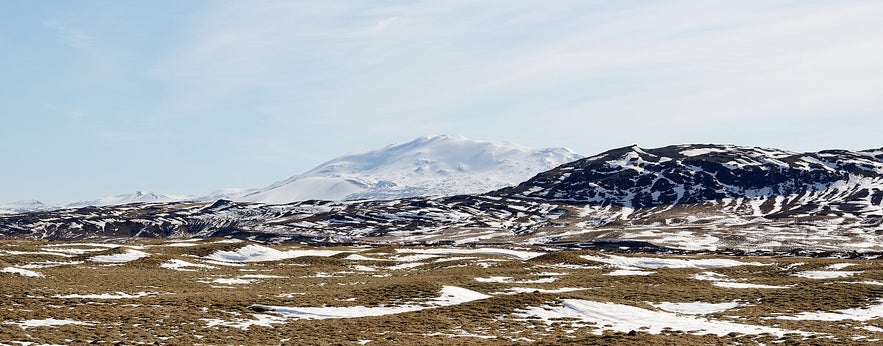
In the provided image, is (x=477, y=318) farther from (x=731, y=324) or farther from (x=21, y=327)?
(x=21, y=327)

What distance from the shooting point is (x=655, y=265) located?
73.8m

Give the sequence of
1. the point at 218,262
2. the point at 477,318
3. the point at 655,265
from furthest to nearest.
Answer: the point at 655,265 < the point at 218,262 < the point at 477,318

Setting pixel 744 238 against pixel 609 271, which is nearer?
pixel 609 271

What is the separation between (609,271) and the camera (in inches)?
2517

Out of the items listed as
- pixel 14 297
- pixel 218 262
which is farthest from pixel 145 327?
pixel 218 262

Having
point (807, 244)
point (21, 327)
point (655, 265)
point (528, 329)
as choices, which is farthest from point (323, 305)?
point (807, 244)

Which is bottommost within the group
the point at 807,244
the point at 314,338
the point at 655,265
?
the point at 807,244

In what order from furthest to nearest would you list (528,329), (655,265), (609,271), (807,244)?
(807,244) → (655,265) → (609,271) → (528,329)

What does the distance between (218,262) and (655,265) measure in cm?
4542

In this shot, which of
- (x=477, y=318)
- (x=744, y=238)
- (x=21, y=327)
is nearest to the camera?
(x=21, y=327)

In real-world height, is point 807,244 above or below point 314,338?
below

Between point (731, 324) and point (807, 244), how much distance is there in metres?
142

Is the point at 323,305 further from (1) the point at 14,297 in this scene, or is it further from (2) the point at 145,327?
(1) the point at 14,297

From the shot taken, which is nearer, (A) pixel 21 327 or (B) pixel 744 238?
(A) pixel 21 327
